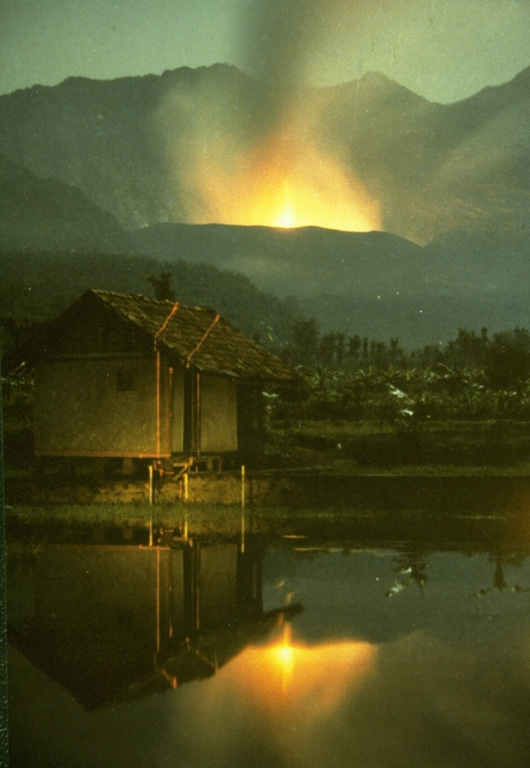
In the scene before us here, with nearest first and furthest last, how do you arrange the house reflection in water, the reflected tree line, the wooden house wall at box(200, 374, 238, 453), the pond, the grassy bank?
the pond, the house reflection in water, the reflected tree line, the wooden house wall at box(200, 374, 238, 453), the grassy bank

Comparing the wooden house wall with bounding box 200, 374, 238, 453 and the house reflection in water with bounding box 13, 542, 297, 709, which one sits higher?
the wooden house wall with bounding box 200, 374, 238, 453

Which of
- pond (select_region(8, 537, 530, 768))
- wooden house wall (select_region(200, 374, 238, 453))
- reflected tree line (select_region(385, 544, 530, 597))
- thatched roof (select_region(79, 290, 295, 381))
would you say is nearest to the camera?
pond (select_region(8, 537, 530, 768))

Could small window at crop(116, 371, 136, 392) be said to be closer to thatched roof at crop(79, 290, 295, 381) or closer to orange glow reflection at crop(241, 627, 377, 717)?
thatched roof at crop(79, 290, 295, 381)

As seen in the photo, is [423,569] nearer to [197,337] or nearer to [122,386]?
[122,386]

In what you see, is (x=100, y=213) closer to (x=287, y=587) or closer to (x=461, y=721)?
(x=287, y=587)

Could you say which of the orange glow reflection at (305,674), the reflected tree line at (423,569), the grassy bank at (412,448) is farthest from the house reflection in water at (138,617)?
the grassy bank at (412,448)

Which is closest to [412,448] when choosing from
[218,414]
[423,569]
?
[218,414]

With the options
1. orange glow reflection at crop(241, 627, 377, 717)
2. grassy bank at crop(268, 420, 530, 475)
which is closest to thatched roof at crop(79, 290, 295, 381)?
grassy bank at crop(268, 420, 530, 475)
